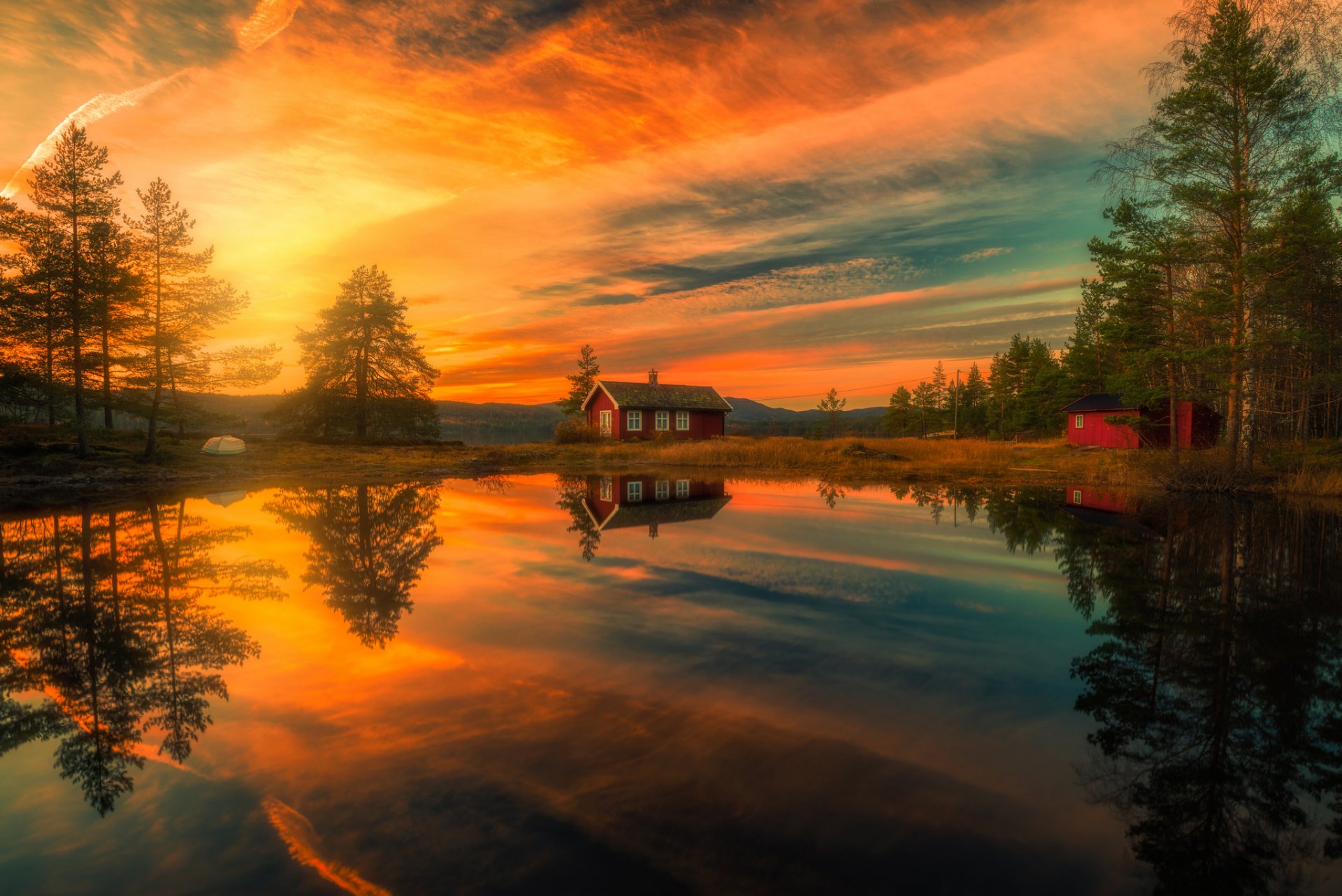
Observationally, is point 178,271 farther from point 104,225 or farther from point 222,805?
point 222,805

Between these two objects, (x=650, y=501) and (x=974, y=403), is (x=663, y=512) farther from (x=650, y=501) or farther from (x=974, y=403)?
(x=974, y=403)

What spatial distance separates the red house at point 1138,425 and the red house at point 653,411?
92.7 feet

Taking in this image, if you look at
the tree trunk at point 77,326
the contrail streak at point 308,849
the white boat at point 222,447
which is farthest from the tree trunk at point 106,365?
the contrail streak at point 308,849

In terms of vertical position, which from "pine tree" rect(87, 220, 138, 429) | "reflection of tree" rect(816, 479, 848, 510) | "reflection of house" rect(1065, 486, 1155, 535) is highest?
"pine tree" rect(87, 220, 138, 429)

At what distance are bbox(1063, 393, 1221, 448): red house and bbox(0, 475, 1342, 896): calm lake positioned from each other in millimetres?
36596

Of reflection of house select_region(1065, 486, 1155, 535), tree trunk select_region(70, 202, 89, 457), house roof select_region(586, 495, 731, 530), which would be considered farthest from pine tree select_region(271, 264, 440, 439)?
reflection of house select_region(1065, 486, 1155, 535)

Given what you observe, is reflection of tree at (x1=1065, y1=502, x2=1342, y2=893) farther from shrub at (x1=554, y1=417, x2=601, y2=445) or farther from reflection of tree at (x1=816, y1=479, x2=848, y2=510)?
shrub at (x1=554, y1=417, x2=601, y2=445)

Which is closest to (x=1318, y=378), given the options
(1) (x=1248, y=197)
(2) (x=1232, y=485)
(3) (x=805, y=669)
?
(2) (x=1232, y=485)

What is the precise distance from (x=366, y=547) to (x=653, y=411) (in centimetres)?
3995

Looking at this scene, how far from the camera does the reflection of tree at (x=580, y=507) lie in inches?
492

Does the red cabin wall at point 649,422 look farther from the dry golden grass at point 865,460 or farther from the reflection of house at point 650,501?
the reflection of house at point 650,501

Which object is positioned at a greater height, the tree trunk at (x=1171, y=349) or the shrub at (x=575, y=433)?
the tree trunk at (x=1171, y=349)

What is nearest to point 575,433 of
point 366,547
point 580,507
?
point 580,507

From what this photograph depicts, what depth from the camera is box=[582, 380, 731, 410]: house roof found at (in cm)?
4978
